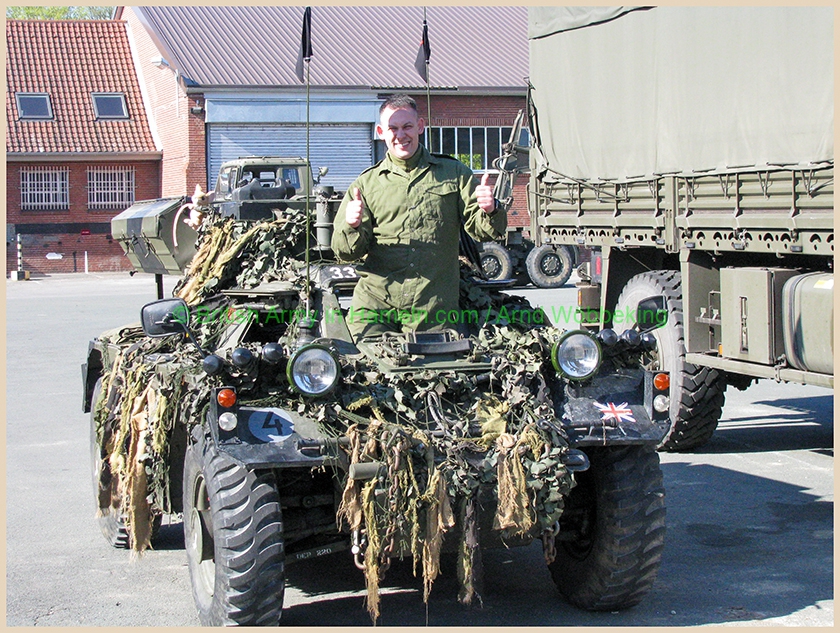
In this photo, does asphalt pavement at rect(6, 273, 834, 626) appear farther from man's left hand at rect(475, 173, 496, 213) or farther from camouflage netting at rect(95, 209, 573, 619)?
man's left hand at rect(475, 173, 496, 213)

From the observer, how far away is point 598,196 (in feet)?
32.9

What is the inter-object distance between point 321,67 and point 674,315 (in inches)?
988

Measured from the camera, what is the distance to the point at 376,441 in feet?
15.7

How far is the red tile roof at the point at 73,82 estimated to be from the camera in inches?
1296

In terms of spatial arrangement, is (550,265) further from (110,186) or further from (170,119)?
(110,186)

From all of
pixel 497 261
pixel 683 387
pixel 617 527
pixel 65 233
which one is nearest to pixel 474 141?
pixel 497 261

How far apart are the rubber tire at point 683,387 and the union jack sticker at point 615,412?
377 cm

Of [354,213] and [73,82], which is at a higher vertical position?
[73,82]

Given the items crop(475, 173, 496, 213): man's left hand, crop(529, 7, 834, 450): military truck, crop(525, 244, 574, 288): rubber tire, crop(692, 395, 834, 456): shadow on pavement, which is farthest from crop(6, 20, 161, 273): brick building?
crop(475, 173, 496, 213): man's left hand

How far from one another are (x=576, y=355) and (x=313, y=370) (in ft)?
4.10

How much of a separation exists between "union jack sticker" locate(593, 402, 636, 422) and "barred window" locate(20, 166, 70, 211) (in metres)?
30.1

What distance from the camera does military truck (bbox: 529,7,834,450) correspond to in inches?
300

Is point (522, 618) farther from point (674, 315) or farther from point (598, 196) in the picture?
point (598, 196)

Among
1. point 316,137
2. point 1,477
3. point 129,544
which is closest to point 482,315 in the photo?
point 129,544
